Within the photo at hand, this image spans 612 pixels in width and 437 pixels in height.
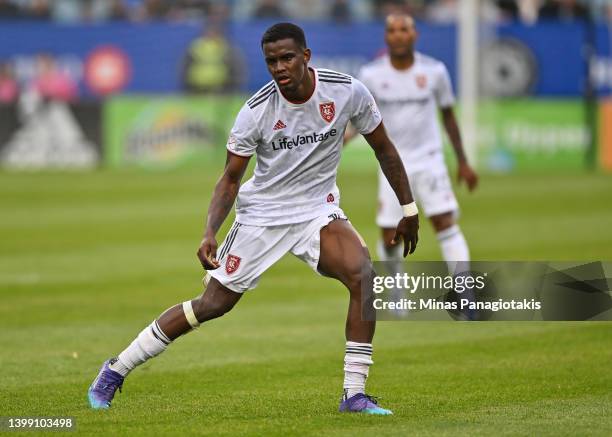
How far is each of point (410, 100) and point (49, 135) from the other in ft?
63.9

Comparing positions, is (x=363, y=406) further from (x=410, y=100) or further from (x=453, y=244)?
(x=410, y=100)

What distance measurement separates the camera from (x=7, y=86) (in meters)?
31.2

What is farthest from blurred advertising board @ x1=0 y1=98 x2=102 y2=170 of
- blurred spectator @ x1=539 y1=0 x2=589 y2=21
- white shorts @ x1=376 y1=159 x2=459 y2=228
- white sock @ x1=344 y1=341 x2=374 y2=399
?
white sock @ x1=344 y1=341 x2=374 y2=399

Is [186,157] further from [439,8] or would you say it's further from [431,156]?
[431,156]

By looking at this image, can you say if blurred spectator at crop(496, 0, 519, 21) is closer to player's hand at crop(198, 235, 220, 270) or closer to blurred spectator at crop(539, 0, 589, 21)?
blurred spectator at crop(539, 0, 589, 21)

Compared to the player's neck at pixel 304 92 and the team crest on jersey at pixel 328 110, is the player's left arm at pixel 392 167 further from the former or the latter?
the player's neck at pixel 304 92

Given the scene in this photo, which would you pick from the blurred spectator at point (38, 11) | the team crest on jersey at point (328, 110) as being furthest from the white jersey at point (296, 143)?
the blurred spectator at point (38, 11)

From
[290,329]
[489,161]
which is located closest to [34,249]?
[290,329]

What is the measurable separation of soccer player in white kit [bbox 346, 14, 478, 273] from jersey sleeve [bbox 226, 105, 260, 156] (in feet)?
14.8

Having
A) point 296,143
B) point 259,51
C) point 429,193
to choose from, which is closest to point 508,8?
point 259,51

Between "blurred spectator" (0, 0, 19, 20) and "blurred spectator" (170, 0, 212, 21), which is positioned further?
"blurred spectator" (170, 0, 212, 21)

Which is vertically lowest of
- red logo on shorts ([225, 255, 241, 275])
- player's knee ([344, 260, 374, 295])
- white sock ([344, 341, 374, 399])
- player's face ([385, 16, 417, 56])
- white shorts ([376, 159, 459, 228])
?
white sock ([344, 341, 374, 399])

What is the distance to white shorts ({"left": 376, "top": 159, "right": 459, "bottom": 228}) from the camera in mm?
12031

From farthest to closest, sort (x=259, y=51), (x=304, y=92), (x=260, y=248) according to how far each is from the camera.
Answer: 1. (x=259, y=51)
2. (x=260, y=248)
3. (x=304, y=92)
